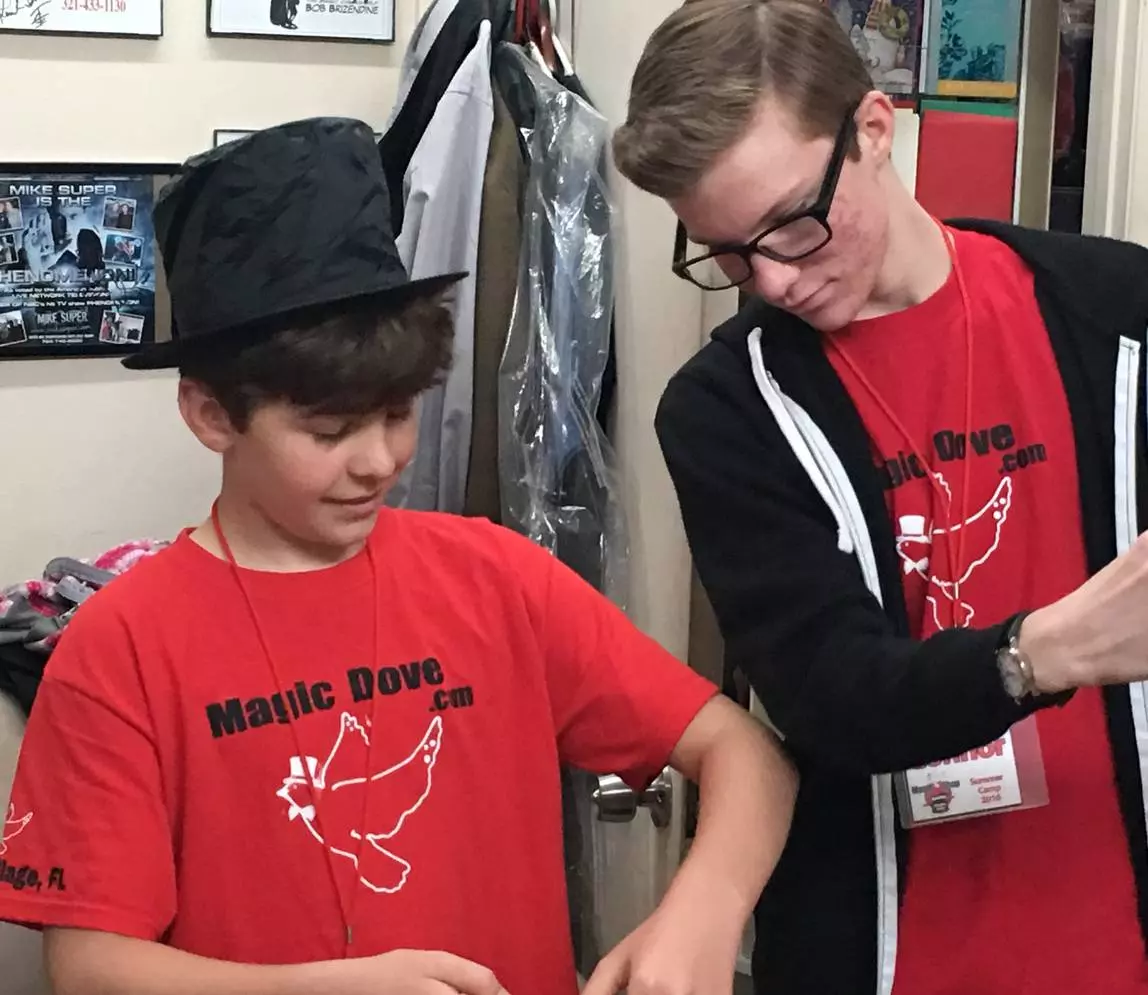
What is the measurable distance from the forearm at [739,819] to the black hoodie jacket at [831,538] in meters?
0.03

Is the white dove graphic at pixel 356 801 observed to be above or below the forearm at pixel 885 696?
below

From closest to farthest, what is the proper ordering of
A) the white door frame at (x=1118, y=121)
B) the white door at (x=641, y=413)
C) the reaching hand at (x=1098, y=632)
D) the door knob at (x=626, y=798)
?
the reaching hand at (x=1098, y=632)
the door knob at (x=626, y=798)
the white door frame at (x=1118, y=121)
the white door at (x=641, y=413)

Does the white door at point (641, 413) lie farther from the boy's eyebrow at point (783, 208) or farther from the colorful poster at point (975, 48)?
the boy's eyebrow at point (783, 208)

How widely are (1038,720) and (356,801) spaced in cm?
54

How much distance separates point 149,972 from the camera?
0.88 m

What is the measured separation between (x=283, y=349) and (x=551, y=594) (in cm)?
31

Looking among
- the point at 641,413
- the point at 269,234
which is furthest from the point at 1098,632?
the point at 641,413

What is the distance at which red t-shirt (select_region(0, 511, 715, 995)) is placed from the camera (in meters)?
0.94

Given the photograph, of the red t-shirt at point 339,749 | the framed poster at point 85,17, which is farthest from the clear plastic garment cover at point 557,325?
the red t-shirt at point 339,749

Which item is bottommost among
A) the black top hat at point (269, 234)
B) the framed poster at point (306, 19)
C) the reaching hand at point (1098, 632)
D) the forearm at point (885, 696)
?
the forearm at point (885, 696)

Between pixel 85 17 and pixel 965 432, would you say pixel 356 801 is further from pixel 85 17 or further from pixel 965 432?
pixel 85 17

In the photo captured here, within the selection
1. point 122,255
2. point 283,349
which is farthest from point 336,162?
point 122,255

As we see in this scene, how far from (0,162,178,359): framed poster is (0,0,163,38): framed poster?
203 mm

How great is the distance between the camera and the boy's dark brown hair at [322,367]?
97 centimetres
